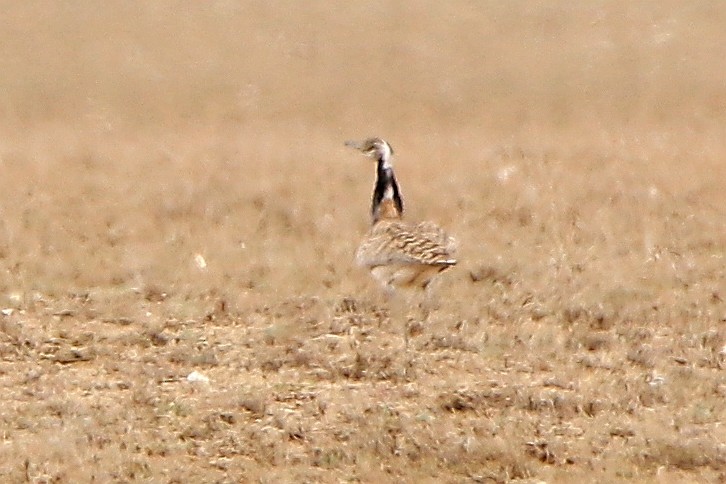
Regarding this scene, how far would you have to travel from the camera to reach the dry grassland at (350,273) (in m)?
6.18

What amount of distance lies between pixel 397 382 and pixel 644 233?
4.55 m

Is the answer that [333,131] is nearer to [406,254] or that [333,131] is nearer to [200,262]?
[200,262]

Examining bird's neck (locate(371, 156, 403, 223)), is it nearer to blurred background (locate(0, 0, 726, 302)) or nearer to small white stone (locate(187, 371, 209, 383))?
blurred background (locate(0, 0, 726, 302))

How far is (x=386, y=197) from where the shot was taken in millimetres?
9727

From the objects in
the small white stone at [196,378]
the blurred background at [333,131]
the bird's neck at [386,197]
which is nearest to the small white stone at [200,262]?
the blurred background at [333,131]

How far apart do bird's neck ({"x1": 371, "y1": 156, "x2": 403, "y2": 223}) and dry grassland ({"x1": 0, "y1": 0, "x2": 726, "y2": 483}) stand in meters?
0.45

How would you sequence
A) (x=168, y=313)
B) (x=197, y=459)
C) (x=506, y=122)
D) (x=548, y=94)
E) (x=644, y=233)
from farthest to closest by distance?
1. (x=548, y=94)
2. (x=506, y=122)
3. (x=644, y=233)
4. (x=168, y=313)
5. (x=197, y=459)

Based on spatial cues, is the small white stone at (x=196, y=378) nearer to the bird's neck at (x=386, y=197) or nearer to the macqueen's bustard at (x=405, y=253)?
the macqueen's bustard at (x=405, y=253)

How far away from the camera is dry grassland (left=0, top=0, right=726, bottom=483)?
20.3 ft

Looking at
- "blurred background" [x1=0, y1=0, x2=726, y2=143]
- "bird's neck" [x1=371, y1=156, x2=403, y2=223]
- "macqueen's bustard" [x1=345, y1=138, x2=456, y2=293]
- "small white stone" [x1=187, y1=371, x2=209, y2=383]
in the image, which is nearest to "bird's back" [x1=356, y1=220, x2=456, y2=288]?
"macqueen's bustard" [x1=345, y1=138, x2=456, y2=293]

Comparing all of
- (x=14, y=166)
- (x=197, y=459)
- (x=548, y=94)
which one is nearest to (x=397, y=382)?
(x=197, y=459)

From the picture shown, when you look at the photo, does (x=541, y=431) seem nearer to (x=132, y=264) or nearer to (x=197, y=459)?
(x=197, y=459)

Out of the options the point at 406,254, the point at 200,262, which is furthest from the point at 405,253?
the point at 200,262

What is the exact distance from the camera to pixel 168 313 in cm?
833
